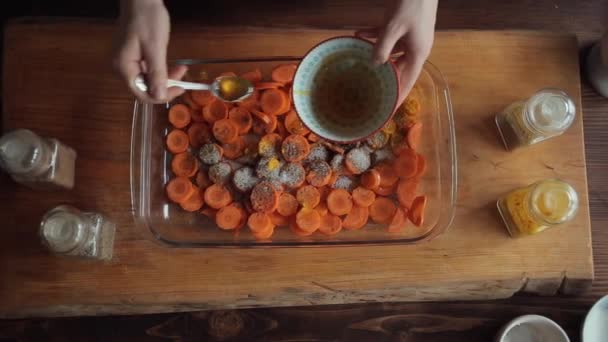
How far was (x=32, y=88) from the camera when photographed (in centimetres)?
91

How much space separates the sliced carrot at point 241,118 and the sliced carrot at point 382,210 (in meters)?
0.27

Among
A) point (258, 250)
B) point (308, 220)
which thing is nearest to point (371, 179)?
point (308, 220)

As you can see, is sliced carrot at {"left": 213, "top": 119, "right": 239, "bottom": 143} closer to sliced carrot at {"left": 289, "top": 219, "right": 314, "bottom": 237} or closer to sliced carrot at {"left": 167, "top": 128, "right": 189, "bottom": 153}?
sliced carrot at {"left": 167, "top": 128, "right": 189, "bottom": 153}

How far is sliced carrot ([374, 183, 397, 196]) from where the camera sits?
901 mm

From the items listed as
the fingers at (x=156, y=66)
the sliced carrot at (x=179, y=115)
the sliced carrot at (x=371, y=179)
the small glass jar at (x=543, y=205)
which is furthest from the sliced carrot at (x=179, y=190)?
the small glass jar at (x=543, y=205)

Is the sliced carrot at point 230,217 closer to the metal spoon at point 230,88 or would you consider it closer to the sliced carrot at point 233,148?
the sliced carrot at point 233,148

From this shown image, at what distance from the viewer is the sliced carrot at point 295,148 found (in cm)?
89

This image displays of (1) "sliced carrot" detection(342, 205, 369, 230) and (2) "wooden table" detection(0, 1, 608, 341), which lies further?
(2) "wooden table" detection(0, 1, 608, 341)

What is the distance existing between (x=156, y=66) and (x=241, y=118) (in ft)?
0.73

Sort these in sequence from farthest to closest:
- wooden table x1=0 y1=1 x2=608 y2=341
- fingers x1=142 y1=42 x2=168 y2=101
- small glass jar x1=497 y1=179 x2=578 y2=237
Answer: wooden table x1=0 y1=1 x2=608 y2=341
small glass jar x1=497 y1=179 x2=578 y2=237
fingers x1=142 y1=42 x2=168 y2=101

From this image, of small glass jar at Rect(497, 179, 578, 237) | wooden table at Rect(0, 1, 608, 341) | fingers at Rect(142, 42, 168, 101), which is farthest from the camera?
wooden table at Rect(0, 1, 608, 341)

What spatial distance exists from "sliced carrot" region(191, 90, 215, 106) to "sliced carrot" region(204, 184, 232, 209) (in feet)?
0.51

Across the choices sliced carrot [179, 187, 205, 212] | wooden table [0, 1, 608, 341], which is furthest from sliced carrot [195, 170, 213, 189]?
wooden table [0, 1, 608, 341]

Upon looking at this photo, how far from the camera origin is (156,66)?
705 millimetres
